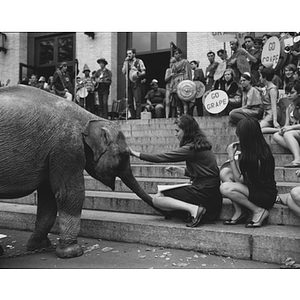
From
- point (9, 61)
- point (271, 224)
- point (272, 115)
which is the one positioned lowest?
point (271, 224)

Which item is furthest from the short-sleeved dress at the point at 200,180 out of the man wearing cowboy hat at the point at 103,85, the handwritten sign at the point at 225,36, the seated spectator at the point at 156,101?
the man wearing cowboy hat at the point at 103,85

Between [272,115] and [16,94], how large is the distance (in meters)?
4.90

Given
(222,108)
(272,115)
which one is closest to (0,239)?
(272,115)

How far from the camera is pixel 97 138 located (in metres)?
3.66

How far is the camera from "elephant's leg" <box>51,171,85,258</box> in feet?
11.6

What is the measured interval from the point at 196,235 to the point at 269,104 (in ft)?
12.9

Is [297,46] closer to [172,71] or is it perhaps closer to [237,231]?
[172,71]

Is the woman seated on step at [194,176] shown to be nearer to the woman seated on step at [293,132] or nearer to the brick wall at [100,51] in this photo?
the woman seated on step at [293,132]

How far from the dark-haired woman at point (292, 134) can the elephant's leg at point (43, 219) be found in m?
3.49

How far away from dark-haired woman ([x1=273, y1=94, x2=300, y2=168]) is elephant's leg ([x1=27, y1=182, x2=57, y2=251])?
3.49 metres

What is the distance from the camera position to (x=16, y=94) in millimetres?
3459

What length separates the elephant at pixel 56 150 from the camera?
3.31 metres

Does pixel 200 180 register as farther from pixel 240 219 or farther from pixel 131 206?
pixel 131 206

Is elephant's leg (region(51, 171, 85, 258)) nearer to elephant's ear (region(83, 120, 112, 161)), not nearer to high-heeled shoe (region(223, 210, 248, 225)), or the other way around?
elephant's ear (region(83, 120, 112, 161))
